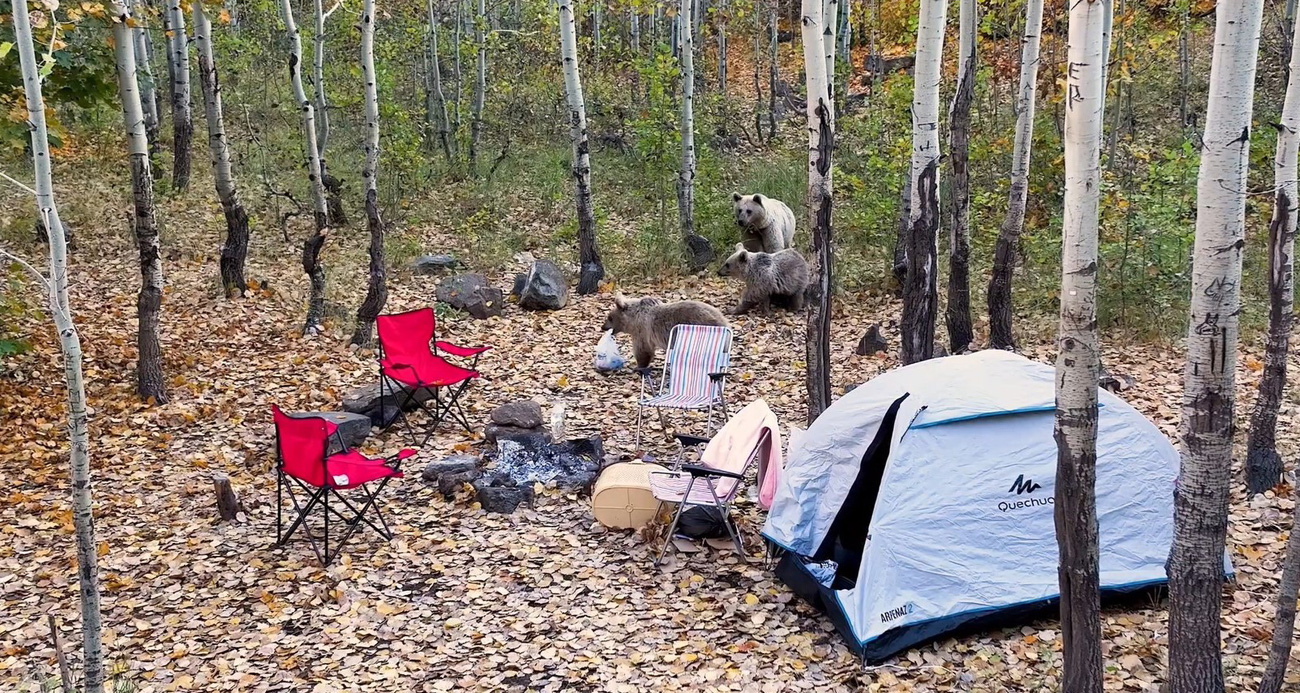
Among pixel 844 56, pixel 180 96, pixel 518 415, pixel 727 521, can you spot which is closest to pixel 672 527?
pixel 727 521

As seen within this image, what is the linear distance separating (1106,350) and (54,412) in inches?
342

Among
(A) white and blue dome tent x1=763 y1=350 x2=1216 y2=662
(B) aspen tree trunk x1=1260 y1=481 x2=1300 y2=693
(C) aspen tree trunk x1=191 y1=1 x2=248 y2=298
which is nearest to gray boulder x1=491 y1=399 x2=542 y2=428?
(A) white and blue dome tent x1=763 y1=350 x2=1216 y2=662

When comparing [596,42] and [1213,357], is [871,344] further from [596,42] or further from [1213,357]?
[596,42]

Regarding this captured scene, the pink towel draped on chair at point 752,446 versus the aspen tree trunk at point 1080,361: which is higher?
the aspen tree trunk at point 1080,361

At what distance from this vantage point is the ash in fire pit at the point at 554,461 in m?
6.35

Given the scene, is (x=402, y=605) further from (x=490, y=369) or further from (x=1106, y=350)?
(x=1106, y=350)

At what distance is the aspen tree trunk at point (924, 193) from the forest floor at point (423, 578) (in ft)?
2.69

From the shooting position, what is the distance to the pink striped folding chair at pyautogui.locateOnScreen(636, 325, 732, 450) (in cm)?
693

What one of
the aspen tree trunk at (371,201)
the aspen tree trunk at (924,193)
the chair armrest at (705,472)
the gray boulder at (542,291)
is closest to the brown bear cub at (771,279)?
the gray boulder at (542,291)

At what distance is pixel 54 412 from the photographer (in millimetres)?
7301

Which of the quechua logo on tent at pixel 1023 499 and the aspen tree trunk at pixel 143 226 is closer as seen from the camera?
the quechua logo on tent at pixel 1023 499

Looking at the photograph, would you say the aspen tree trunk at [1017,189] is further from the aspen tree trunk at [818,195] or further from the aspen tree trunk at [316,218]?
the aspen tree trunk at [316,218]

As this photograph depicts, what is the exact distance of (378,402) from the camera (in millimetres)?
7277

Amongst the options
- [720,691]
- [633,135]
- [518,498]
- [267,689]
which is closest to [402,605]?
[267,689]
